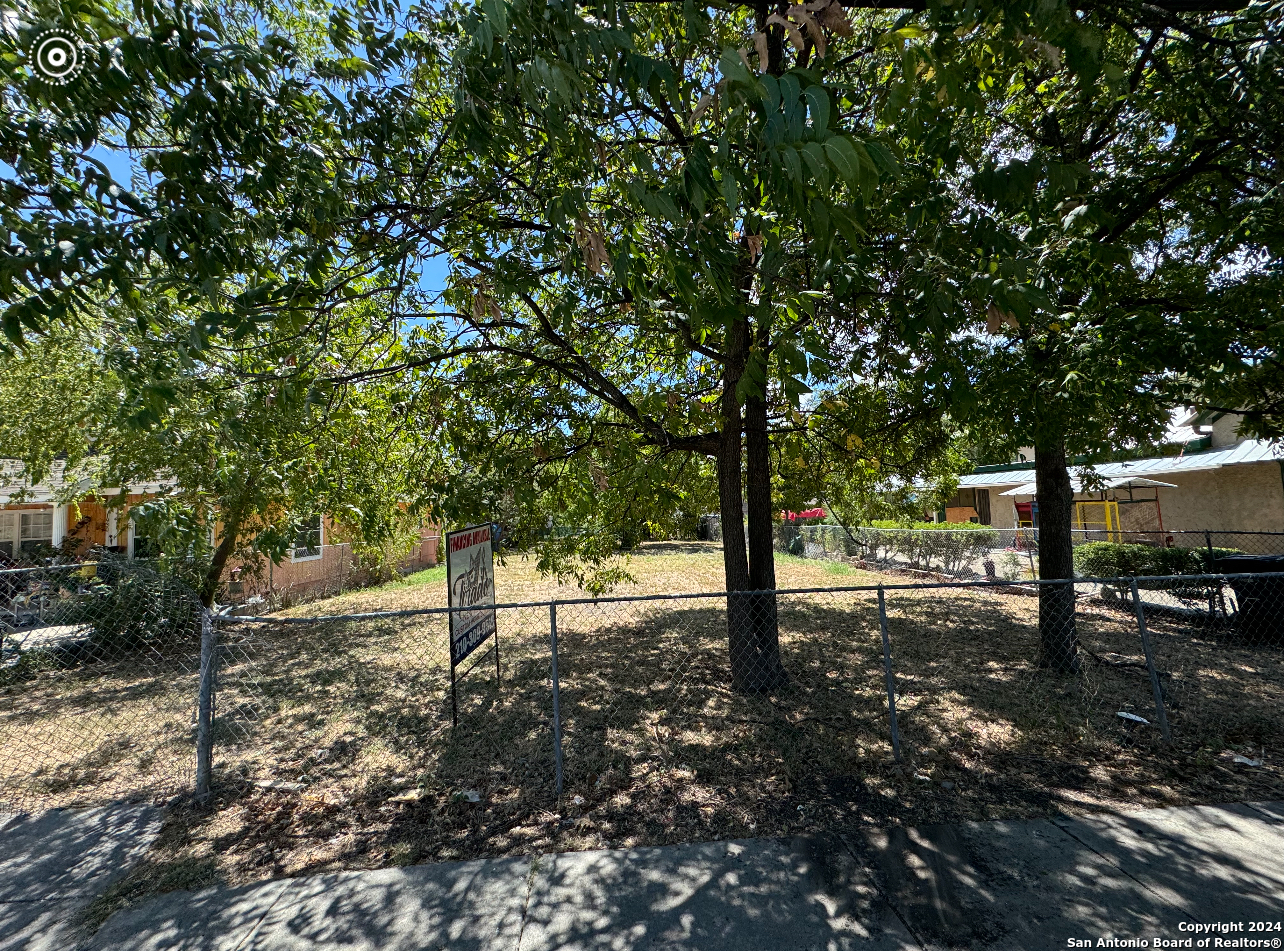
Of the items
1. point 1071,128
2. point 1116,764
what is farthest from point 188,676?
point 1071,128

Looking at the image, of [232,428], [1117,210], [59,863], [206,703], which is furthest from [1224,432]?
[59,863]

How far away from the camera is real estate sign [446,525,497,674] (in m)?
5.52

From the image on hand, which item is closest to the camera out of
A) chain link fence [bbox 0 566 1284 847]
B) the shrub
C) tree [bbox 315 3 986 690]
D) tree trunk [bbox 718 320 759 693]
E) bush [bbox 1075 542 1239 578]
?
tree [bbox 315 3 986 690]

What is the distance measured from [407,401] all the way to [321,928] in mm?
5456

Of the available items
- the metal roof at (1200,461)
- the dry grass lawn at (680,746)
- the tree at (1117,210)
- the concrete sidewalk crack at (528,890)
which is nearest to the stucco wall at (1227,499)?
the metal roof at (1200,461)

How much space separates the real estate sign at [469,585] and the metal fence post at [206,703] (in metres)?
1.68

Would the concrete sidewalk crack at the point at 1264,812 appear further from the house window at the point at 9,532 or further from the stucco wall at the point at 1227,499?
the house window at the point at 9,532

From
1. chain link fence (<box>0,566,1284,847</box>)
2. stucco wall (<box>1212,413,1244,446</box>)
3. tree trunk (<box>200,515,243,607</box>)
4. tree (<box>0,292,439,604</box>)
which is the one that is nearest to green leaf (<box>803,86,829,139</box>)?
chain link fence (<box>0,566,1284,847</box>)

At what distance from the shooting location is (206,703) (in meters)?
4.12

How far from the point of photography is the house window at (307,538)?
5.55 m

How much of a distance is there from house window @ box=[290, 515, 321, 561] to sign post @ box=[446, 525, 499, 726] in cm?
126

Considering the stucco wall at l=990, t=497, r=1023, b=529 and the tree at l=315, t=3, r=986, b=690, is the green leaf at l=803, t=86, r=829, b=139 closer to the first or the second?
the tree at l=315, t=3, r=986, b=690

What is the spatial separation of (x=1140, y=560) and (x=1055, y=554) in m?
6.50

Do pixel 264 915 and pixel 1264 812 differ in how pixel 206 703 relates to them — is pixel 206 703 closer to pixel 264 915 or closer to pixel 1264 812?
pixel 264 915
